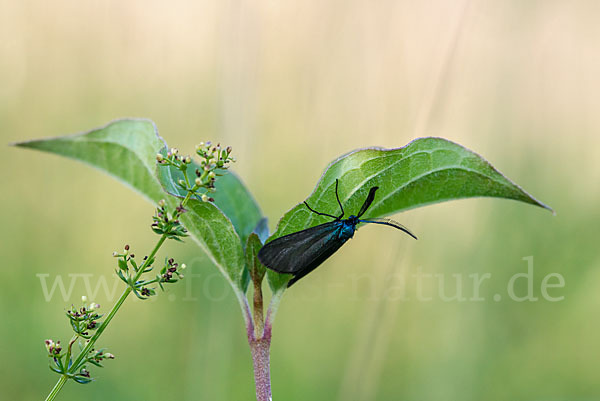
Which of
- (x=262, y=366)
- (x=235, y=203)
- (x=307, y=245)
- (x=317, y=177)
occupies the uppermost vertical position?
(x=317, y=177)

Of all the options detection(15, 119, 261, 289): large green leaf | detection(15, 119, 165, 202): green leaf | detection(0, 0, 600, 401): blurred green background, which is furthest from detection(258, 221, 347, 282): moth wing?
detection(0, 0, 600, 401): blurred green background

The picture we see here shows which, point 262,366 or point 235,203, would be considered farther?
point 235,203

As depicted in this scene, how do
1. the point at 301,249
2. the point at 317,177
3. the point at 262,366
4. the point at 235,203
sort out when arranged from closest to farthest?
the point at 262,366
the point at 301,249
the point at 235,203
the point at 317,177

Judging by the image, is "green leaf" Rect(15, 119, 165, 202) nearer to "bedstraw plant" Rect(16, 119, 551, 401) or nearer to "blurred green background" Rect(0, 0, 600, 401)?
"bedstraw plant" Rect(16, 119, 551, 401)

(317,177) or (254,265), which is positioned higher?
(317,177)

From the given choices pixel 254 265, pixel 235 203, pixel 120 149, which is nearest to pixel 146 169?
pixel 120 149

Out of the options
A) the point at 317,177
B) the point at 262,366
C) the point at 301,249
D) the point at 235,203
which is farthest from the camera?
the point at 317,177

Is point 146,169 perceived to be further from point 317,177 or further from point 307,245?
point 317,177

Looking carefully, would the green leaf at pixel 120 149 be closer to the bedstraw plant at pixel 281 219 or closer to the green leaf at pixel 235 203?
the bedstraw plant at pixel 281 219
